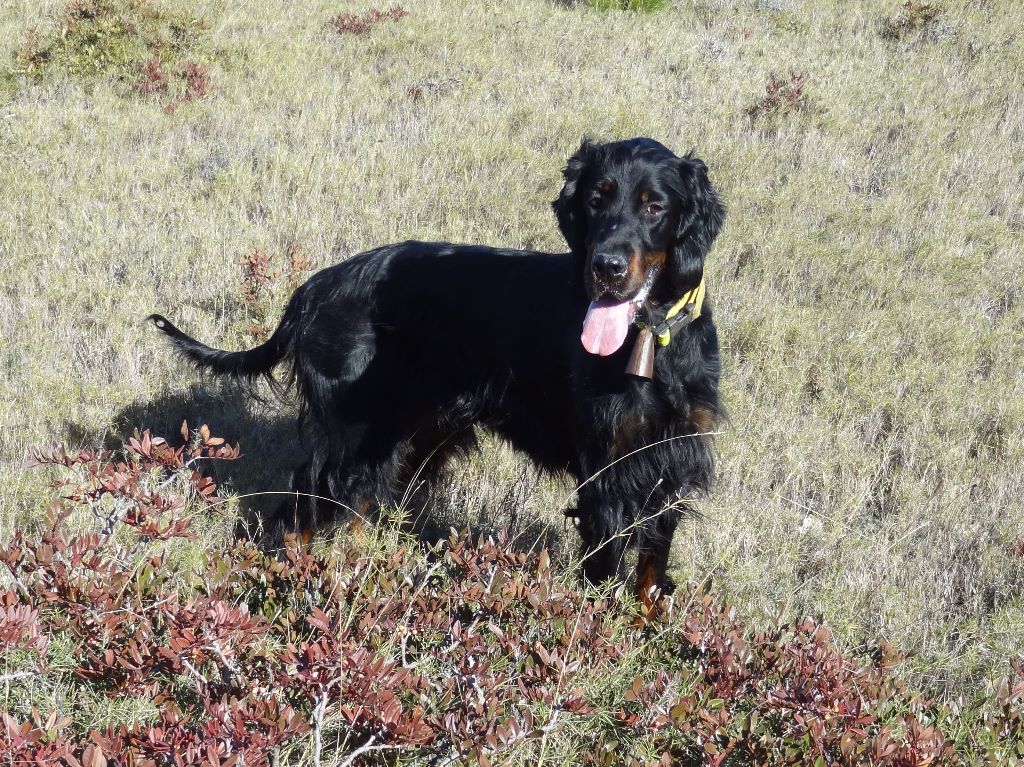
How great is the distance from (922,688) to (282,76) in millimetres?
6986

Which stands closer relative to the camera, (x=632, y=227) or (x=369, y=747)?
(x=369, y=747)

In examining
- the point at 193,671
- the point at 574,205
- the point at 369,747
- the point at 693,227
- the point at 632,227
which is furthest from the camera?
the point at 574,205

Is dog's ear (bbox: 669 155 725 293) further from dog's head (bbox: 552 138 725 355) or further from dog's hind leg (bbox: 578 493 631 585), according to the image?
dog's hind leg (bbox: 578 493 631 585)

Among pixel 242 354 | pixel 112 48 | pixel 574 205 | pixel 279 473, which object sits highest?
pixel 112 48

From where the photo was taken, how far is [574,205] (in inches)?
110

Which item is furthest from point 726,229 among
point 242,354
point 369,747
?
point 369,747

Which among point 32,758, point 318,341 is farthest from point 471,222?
point 32,758

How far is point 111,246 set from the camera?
5086mm

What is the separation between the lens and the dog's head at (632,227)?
8.16 ft

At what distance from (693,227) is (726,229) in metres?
3.06

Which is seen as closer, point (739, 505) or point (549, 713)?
point (549, 713)

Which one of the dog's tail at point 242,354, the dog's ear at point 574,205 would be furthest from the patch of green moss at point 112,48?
the dog's ear at point 574,205

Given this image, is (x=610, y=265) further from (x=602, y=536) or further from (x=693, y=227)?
(x=602, y=536)

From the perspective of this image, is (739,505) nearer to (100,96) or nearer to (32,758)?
(32,758)
